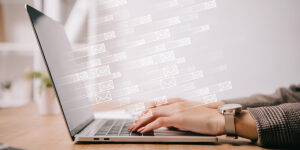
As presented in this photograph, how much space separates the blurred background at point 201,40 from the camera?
5.69 ft

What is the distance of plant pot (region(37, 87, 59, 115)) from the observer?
1.05 m

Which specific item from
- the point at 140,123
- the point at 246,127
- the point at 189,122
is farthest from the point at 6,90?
Result: the point at 246,127

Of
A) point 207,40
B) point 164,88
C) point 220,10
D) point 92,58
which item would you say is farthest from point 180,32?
point 92,58

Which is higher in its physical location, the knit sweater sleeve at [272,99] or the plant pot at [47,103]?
the plant pot at [47,103]

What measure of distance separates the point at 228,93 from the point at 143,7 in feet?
3.80

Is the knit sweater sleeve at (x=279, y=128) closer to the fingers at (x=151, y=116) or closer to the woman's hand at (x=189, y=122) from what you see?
the woman's hand at (x=189, y=122)

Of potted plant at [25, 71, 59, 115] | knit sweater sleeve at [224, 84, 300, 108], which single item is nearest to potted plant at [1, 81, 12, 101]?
potted plant at [25, 71, 59, 115]

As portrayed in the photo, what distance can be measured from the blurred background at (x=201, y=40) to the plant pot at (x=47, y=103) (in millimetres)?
725

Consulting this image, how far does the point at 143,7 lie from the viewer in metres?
1.96

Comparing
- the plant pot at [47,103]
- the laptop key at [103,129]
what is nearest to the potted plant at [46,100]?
the plant pot at [47,103]

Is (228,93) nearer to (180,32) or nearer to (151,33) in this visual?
(180,32)

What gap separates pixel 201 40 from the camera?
189cm

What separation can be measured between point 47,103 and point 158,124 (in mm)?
745

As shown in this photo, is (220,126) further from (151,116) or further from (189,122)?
(151,116)
